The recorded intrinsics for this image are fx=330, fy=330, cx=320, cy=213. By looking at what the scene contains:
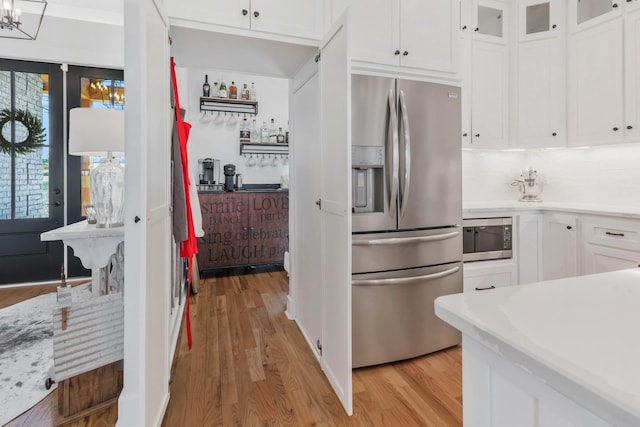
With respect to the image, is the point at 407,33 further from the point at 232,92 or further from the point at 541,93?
the point at 232,92

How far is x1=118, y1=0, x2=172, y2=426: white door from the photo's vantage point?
1.23 metres

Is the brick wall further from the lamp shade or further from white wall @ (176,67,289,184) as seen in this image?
the lamp shade

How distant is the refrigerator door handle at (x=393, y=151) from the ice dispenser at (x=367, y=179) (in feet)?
0.18

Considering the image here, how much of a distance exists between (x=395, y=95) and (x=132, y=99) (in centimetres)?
144

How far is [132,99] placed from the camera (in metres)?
1.24

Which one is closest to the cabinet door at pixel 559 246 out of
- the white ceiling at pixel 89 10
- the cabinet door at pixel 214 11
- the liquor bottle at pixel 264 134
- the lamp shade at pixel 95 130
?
the cabinet door at pixel 214 11

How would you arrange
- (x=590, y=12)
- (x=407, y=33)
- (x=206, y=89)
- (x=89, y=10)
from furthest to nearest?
(x=206, y=89) → (x=89, y=10) → (x=590, y=12) → (x=407, y=33)

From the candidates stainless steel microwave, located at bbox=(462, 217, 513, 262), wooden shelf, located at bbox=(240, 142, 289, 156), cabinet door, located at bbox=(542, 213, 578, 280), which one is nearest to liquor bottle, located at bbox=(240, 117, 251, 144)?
wooden shelf, located at bbox=(240, 142, 289, 156)

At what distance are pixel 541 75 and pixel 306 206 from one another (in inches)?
96.3

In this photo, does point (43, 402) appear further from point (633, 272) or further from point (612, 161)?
point (612, 161)

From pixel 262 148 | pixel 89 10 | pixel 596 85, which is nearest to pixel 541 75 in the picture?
pixel 596 85

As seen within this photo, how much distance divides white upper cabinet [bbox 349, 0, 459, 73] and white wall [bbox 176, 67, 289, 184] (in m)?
2.58

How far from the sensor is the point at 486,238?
2.59 m

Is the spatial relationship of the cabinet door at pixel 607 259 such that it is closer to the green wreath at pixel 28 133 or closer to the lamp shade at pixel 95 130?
the lamp shade at pixel 95 130
